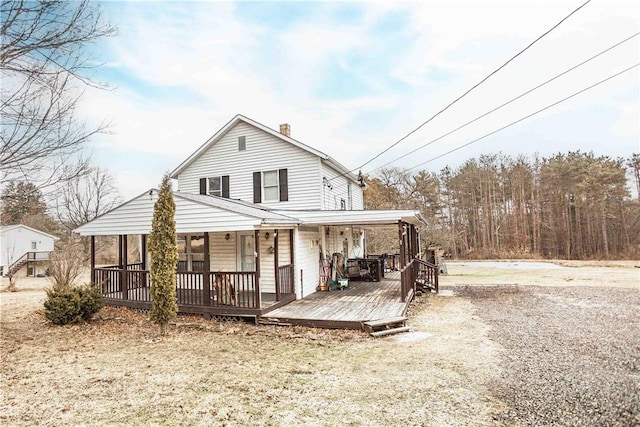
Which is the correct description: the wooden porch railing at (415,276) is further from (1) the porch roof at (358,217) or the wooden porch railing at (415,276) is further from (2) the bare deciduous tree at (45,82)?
(2) the bare deciduous tree at (45,82)

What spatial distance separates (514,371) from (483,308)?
18.6 ft

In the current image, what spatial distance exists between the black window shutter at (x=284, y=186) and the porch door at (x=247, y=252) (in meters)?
2.38

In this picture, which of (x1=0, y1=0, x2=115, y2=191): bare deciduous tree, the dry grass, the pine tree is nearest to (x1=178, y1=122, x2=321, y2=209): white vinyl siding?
the pine tree

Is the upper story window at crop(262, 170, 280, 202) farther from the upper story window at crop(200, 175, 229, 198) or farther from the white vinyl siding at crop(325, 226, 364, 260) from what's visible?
the white vinyl siding at crop(325, 226, 364, 260)

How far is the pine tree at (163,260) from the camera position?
7789 millimetres

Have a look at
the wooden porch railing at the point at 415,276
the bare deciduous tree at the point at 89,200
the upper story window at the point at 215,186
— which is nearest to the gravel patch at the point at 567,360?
the wooden porch railing at the point at 415,276

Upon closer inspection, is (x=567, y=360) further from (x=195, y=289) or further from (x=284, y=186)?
(x=284, y=186)

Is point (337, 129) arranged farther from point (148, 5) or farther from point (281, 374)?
point (281, 374)

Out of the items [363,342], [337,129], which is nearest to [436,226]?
[337,129]

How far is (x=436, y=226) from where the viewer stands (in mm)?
32562

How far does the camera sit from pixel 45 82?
6031 mm

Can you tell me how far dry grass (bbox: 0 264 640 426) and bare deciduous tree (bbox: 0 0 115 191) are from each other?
3.65 metres

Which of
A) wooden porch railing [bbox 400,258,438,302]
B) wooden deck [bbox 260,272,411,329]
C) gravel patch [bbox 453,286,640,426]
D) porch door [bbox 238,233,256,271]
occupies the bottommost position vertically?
gravel patch [bbox 453,286,640,426]

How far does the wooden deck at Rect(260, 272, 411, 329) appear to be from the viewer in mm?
8242
